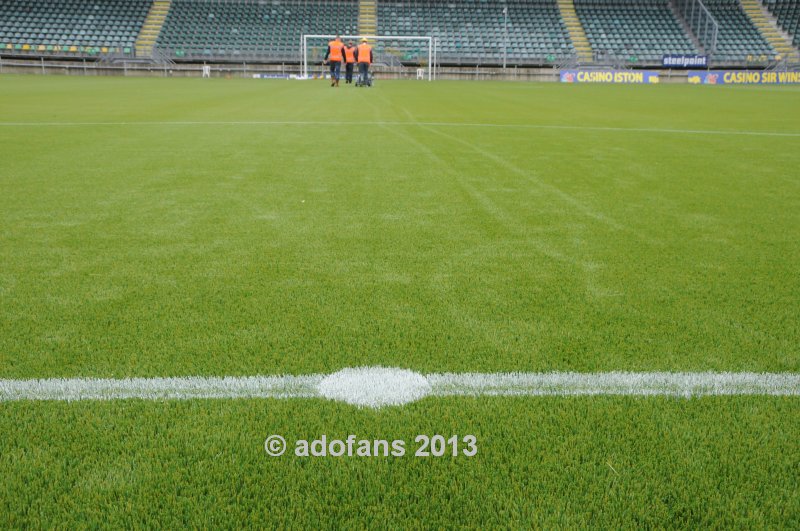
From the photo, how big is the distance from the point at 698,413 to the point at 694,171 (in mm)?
5303

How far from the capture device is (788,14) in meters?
44.0

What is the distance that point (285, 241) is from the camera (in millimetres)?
4047

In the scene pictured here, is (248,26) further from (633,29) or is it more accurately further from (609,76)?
(633,29)

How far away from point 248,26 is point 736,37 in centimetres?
3187

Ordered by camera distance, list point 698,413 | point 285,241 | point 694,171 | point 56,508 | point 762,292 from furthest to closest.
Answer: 1. point 694,171
2. point 285,241
3. point 762,292
4. point 698,413
5. point 56,508

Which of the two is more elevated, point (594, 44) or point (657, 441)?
point (594, 44)

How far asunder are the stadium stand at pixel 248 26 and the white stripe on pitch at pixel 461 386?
40.4m

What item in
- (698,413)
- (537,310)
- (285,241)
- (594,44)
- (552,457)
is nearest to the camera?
(552,457)

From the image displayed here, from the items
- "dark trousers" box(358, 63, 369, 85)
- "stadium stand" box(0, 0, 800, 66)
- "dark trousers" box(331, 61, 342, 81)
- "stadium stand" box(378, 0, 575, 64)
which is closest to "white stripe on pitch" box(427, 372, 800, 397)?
"dark trousers" box(358, 63, 369, 85)

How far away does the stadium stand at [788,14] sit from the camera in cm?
4266

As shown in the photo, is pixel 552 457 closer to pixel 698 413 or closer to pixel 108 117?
pixel 698 413

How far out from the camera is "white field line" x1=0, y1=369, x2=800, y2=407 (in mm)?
2154

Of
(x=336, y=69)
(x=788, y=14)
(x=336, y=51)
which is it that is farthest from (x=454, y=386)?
(x=788, y=14)

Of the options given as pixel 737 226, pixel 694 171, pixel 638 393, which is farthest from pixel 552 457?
pixel 694 171
